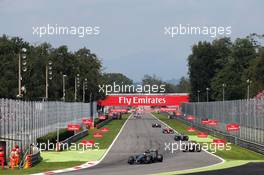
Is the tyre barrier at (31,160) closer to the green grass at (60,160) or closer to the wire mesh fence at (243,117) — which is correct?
the green grass at (60,160)

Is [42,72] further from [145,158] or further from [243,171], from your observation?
[243,171]

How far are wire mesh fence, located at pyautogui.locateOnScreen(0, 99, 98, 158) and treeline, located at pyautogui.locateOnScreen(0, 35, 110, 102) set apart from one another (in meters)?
42.4

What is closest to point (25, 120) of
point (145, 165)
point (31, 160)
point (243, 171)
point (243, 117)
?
point (31, 160)

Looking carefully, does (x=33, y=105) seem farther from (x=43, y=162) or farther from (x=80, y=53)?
(x=80, y=53)

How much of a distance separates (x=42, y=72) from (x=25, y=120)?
8334cm

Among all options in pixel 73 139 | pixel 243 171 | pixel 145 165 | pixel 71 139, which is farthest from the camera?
pixel 73 139

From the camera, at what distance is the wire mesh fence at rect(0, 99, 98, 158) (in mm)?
44250

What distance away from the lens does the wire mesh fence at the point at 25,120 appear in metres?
44.2

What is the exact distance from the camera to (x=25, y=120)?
52.6 metres

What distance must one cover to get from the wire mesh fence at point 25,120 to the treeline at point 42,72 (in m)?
42.4

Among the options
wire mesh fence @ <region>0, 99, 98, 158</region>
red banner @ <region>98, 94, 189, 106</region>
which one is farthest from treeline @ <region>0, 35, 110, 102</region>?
wire mesh fence @ <region>0, 99, 98, 158</region>

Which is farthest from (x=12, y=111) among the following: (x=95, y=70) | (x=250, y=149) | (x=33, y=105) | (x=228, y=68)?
(x=228, y=68)

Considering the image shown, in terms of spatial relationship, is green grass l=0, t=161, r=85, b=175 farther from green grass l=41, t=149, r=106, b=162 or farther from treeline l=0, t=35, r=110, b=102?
treeline l=0, t=35, r=110, b=102

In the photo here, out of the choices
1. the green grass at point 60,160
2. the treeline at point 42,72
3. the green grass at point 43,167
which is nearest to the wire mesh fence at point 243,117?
the green grass at point 60,160
